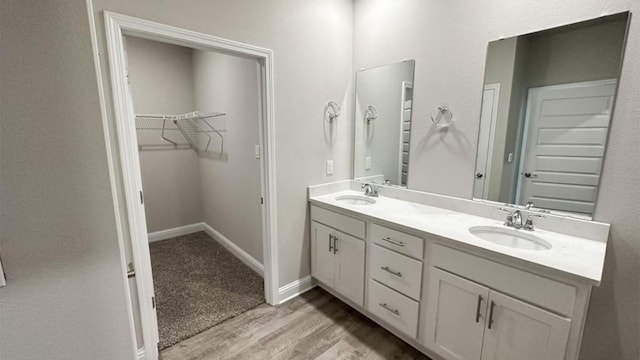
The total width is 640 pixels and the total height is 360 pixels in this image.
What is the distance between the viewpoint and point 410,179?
7.57 ft

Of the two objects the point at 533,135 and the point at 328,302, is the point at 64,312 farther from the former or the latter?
the point at 533,135

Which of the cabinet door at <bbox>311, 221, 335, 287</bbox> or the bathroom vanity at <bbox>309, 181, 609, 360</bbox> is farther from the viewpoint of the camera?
the cabinet door at <bbox>311, 221, 335, 287</bbox>

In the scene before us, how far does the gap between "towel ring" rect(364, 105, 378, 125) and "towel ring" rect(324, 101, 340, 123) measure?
27cm

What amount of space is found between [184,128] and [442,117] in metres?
3.19

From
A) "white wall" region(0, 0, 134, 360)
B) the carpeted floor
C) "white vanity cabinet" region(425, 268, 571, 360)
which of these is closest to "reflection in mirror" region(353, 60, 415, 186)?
"white vanity cabinet" region(425, 268, 571, 360)

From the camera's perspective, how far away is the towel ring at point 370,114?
2553mm

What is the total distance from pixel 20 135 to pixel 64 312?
0.46m

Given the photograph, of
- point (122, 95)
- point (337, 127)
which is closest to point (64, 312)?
point (122, 95)

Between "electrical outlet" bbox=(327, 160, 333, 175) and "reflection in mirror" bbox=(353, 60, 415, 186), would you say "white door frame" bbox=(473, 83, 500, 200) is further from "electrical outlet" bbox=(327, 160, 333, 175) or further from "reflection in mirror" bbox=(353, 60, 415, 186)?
"electrical outlet" bbox=(327, 160, 333, 175)

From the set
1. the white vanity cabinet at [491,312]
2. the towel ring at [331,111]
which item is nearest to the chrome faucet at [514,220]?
the white vanity cabinet at [491,312]

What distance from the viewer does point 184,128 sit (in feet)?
12.2

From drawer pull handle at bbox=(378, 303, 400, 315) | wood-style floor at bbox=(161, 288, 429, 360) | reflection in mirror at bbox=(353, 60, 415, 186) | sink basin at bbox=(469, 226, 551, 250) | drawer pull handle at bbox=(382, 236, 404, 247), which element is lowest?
wood-style floor at bbox=(161, 288, 429, 360)

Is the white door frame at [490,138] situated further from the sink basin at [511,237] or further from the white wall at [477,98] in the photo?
the sink basin at [511,237]

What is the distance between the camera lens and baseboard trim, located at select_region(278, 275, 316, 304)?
2432mm
